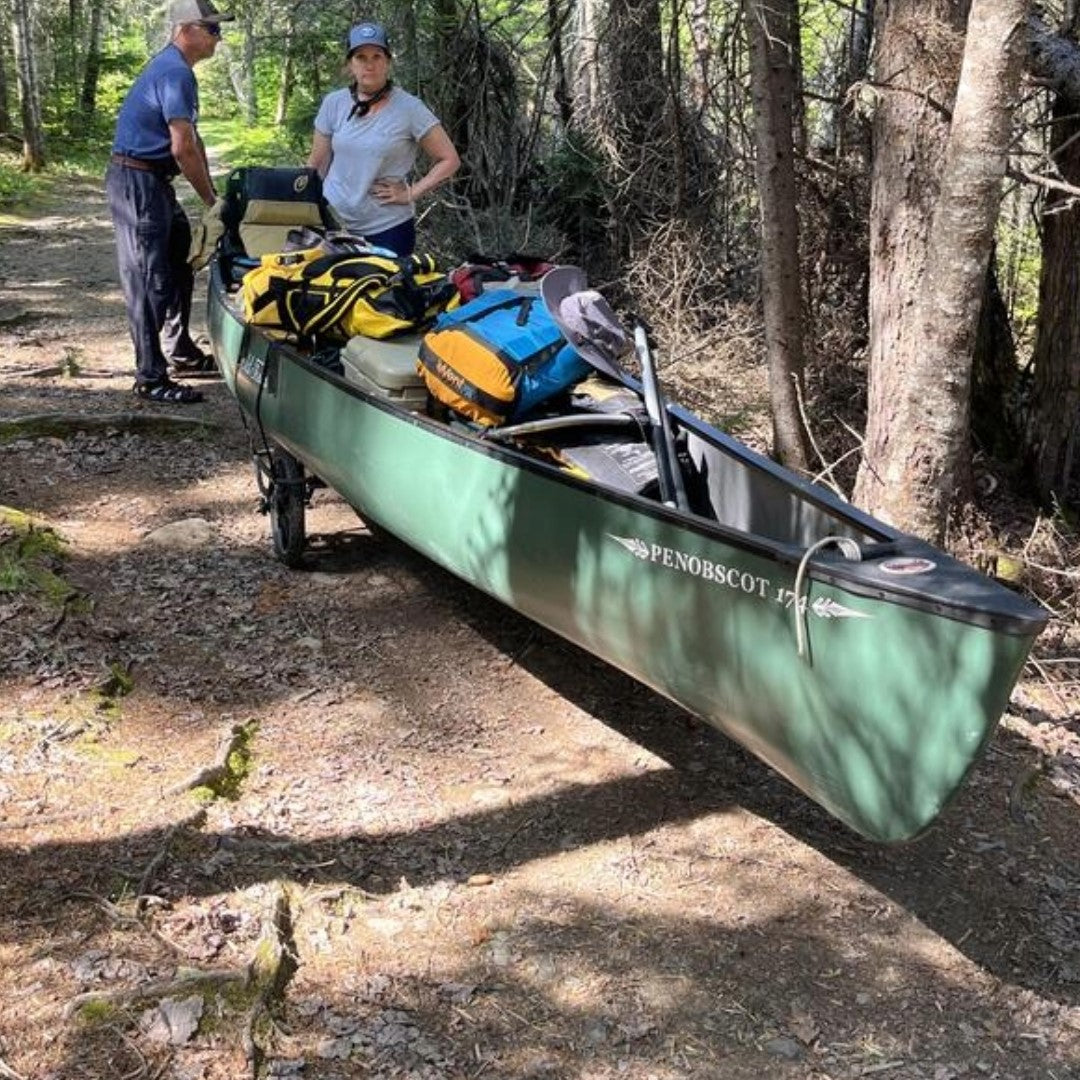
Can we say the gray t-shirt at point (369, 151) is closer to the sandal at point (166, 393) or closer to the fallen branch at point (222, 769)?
the sandal at point (166, 393)

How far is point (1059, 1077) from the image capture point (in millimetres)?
2879

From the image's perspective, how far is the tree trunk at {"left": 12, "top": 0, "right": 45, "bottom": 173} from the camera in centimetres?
2048

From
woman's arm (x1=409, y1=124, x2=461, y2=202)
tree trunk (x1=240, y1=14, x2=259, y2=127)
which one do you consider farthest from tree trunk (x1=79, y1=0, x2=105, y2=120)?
woman's arm (x1=409, y1=124, x2=461, y2=202)

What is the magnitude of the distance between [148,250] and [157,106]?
82 cm

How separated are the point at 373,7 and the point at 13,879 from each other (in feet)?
32.4

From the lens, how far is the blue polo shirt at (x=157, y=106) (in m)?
6.63

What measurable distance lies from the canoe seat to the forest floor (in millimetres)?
979

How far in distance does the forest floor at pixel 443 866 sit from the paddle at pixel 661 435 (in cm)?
94

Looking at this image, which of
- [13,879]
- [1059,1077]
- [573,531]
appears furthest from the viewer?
[573,531]

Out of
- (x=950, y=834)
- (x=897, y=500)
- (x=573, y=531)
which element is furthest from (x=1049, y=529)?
(x=573, y=531)

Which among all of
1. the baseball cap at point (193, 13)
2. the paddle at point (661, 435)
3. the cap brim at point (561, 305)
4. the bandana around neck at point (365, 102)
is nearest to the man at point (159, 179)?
the baseball cap at point (193, 13)

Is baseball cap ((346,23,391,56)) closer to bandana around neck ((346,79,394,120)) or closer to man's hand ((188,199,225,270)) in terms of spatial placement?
bandana around neck ((346,79,394,120))

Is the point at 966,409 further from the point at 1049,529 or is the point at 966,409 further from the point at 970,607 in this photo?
the point at 970,607

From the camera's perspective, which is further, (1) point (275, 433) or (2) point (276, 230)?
(2) point (276, 230)
